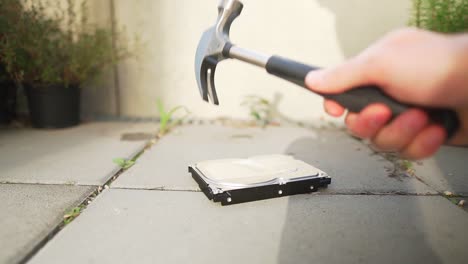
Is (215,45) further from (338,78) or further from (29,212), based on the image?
(29,212)

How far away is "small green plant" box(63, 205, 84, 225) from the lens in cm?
135

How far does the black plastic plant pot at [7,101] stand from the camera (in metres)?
2.79

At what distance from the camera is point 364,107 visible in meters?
0.90

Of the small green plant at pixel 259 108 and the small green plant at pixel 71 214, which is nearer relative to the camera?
the small green plant at pixel 71 214

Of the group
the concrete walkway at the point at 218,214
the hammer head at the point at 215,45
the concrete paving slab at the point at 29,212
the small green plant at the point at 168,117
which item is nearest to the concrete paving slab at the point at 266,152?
the concrete walkway at the point at 218,214

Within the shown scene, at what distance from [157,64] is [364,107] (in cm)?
250

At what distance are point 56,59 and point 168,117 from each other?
91 cm

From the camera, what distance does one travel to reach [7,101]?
2.86 meters

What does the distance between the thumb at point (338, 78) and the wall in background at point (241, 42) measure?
219 cm

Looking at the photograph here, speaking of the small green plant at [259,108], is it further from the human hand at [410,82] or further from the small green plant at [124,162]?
the human hand at [410,82]

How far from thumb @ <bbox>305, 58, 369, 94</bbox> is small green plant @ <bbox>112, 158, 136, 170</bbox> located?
1284mm

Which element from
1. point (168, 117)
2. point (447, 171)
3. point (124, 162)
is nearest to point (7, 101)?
point (168, 117)

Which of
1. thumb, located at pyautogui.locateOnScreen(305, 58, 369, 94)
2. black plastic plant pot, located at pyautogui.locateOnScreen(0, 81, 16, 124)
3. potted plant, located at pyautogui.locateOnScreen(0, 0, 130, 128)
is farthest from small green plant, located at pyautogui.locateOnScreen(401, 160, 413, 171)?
black plastic plant pot, located at pyautogui.locateOnScreen(0, 81, 16, 124)

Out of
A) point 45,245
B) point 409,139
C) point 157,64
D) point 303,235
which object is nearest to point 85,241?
point 45,245
